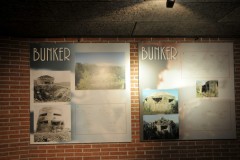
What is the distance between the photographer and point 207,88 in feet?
16.9

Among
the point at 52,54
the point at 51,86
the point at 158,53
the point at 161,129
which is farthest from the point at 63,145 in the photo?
the point at 158,53

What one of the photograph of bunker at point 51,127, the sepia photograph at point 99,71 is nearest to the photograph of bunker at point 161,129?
the sepia photograph at point 99,71

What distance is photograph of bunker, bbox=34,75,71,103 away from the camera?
494 centimetres

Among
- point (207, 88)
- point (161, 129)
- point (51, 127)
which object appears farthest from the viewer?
point (207, 88)

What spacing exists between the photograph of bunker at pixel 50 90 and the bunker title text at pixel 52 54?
15.4 inches

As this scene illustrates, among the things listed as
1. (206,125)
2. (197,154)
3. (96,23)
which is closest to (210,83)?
(206,125)

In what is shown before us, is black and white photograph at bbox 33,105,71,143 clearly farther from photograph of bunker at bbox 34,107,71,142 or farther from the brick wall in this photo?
the brick wall

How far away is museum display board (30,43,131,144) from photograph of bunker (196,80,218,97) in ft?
4.92

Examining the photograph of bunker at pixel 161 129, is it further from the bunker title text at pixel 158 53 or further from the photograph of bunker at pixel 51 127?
the photograph of bunker at pixel 51 127

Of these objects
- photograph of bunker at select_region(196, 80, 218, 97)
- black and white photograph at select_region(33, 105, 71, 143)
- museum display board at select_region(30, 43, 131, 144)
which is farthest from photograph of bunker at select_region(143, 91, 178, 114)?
black and white photograph at select_region(33, 105, 71, 143)

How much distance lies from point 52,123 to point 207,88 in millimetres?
3298

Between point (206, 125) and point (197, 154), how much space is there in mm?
631

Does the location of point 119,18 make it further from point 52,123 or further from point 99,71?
point 52,123

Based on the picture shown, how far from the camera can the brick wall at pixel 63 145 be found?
4.79m
